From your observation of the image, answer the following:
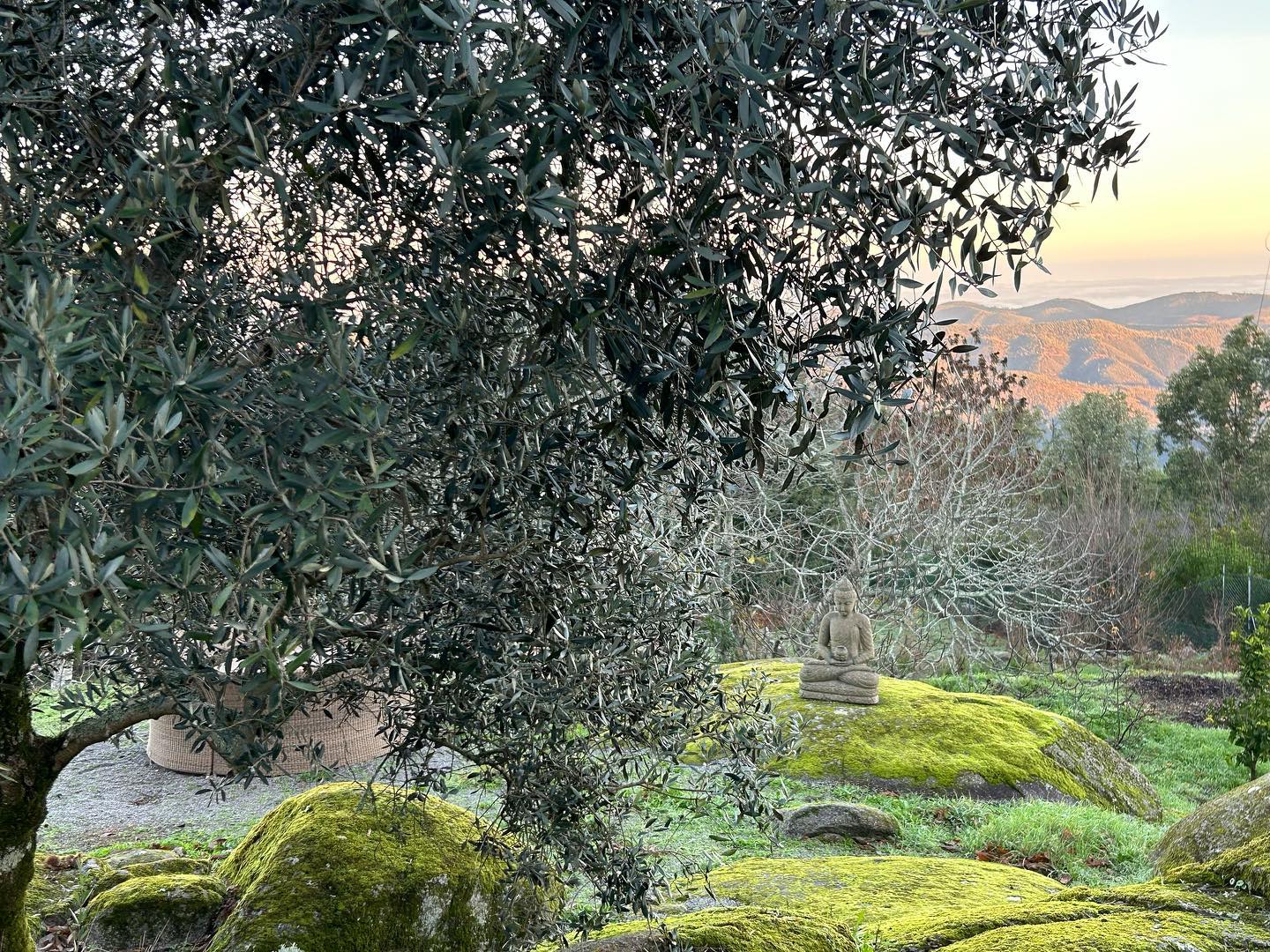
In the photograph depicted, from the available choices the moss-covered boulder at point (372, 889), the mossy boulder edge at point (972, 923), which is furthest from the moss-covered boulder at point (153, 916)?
the mossy boulder edge at point (972, 923)

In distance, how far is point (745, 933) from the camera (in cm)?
388

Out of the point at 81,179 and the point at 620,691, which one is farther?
the point at 620,691

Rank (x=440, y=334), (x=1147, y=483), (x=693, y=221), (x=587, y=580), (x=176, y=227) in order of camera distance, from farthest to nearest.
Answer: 1. (x=1147, y=483)
2. (x=587, y=580)
3. (x=176, y=227)
4. (x=440, y=334)
5. (x=693, y=221)

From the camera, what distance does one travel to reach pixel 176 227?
9.81 ft

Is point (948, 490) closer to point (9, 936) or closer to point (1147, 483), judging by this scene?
point (9, 936)

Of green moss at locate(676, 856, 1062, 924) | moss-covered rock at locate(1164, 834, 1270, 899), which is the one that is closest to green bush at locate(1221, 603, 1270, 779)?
green moss at locate(676, 856, 1062, 924)

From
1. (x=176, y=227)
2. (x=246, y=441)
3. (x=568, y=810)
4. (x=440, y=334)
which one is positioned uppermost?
(x=176, y=227)

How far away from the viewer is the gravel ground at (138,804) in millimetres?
9711

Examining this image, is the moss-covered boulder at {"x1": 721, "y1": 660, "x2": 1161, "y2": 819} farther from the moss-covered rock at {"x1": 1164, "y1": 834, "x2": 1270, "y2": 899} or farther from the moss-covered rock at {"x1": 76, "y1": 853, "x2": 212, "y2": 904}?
the moss-covered rock at {"x1": 1164, "y1": 834, "x2": 1270, "y2": 899}

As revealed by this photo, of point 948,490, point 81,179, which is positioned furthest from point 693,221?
point 948,490

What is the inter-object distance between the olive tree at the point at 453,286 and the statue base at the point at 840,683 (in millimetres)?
10049

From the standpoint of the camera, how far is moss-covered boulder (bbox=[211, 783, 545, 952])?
521cm

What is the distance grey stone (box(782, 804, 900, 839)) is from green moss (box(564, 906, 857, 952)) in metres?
5.34

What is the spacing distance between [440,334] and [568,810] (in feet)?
7.20
